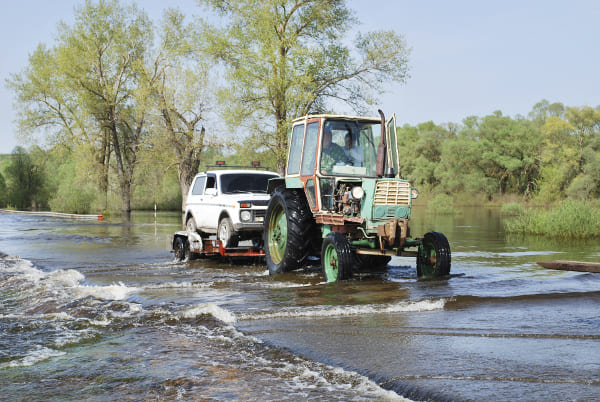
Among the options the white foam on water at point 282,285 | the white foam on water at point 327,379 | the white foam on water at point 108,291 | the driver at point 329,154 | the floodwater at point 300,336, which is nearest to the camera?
the white foam on water at point 327,379

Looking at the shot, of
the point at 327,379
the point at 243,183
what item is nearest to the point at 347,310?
the point at 327,379

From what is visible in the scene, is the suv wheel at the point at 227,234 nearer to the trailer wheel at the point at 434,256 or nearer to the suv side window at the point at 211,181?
the suv side window at the point at 211,181

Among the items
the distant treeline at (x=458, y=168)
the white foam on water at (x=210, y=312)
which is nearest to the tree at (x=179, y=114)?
the distant treeline at (x=458, y=168)

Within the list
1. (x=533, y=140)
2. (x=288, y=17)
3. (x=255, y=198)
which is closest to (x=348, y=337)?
(x=255, y=198)

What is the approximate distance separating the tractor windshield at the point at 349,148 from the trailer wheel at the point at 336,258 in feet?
4.79

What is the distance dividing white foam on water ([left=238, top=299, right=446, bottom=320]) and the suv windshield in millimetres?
7609

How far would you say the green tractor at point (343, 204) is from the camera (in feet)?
33.7

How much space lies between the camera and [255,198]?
1440 cm

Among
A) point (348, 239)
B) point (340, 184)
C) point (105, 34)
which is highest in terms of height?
point (105, 34)

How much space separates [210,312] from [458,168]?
2676 inches

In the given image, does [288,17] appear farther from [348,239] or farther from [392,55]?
[348,239]

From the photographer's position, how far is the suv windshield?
15.3 metres

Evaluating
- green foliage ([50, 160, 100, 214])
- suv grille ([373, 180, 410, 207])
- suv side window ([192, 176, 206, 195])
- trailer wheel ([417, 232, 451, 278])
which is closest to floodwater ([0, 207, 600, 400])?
trailer wheel ([417, 232, 451, 278])

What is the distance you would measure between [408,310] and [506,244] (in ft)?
40.8
